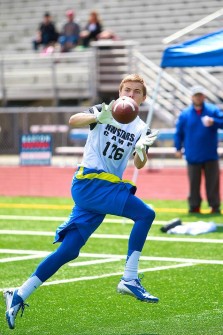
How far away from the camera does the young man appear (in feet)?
22.8

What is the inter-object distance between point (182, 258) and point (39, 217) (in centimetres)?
462

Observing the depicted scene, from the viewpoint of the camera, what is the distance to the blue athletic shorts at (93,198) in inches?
279

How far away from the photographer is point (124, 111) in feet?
22.1

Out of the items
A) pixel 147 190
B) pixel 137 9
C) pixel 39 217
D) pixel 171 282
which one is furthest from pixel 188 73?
pixel 171 282

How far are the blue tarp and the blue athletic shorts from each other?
621cm

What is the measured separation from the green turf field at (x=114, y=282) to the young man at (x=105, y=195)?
335mm

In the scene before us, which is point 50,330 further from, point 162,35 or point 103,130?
point 162,35

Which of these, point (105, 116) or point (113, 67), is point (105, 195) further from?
point (113, 67)

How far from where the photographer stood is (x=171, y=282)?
8.87m

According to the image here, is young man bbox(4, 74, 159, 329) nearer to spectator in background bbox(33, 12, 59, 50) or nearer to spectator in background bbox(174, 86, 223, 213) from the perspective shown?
spectator in background bbox(174, 86, 223, 213)

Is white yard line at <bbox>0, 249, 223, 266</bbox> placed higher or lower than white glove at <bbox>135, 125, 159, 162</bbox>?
lower

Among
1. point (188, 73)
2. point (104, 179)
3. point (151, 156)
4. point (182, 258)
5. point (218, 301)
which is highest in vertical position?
point (104, 179)

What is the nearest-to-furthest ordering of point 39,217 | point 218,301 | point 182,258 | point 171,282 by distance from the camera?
point 218,301 < point 171,282 < point 182,258 < point 39,217

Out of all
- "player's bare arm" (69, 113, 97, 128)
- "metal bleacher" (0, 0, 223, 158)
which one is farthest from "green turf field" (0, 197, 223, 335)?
"metal bleacher" (0, 0, 223, 158)
